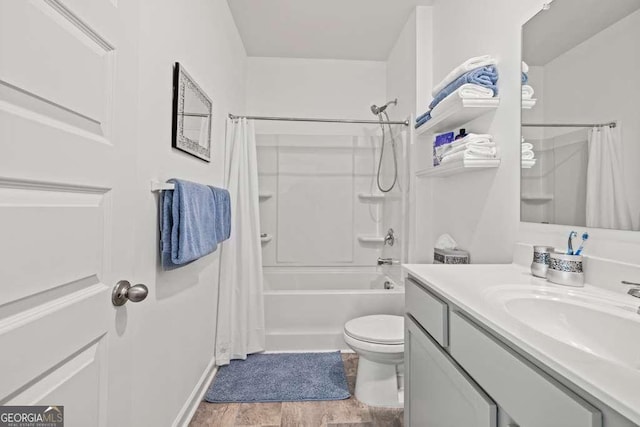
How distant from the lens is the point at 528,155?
49.3 inches

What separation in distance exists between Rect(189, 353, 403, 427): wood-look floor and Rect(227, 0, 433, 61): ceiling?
2.67 metres

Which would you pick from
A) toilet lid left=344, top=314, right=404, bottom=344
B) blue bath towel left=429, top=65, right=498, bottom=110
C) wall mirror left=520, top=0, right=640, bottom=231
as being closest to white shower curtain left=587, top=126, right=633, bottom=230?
wall mirror left=520, top=0, right=640, bottom=231

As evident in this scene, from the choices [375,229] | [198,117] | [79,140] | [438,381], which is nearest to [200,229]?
[198,117]

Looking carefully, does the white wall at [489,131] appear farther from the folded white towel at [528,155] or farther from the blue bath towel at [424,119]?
the blue bath towel at [424,119]

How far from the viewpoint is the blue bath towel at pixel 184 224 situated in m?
1.23

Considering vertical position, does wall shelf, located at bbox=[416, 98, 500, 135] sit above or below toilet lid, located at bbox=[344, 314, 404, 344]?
above

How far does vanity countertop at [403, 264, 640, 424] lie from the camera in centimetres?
45

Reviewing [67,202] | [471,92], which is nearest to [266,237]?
[471,92]

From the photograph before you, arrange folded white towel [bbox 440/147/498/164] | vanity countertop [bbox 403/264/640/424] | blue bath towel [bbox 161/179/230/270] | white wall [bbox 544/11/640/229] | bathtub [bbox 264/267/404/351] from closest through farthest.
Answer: vanity countertop [bbox 403/264/640/424], white wall [bbox 544/11/640/229], blue bath towel [bbox 161/179/230/270], folded white towel [bbox 440/147/498/164], bathtub [bbox 264/267/404/351]

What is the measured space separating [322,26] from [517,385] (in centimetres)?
269

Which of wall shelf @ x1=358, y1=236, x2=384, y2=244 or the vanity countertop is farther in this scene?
wall shelf @ x1=358, y1=236, x2=384, y2=244

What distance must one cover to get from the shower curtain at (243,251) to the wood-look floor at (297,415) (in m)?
0.53

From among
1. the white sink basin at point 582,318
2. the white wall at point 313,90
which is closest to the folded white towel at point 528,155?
the white sink basin at point 582,318

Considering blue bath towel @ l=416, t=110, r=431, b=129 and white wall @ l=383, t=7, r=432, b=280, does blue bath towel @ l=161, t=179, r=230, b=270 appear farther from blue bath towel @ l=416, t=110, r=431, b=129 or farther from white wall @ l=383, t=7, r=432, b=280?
white wall @ l=383, t=7, r=432, b=280
